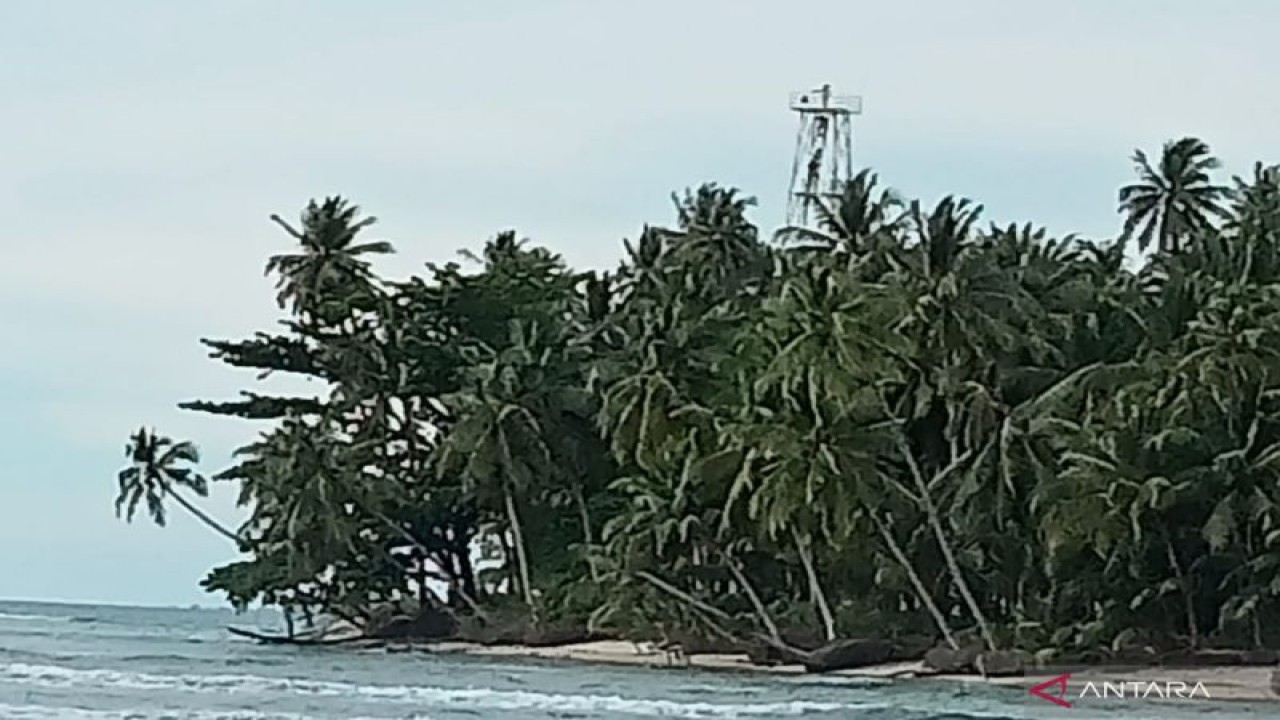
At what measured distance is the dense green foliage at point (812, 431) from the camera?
39.0m

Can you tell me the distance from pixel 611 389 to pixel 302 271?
13446 millimetres

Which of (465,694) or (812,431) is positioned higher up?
(812,431)

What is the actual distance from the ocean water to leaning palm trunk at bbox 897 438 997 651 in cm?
223

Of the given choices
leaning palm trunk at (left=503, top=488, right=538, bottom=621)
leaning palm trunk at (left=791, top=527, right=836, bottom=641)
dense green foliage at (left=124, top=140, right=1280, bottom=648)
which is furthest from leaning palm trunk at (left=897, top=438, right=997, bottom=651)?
leaning palm trunk at (left=503, top=488, right=538, bottom=621)

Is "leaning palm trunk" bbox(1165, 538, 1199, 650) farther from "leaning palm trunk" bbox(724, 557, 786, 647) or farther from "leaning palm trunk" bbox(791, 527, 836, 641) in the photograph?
"leaning palm trunk" bbox(724, 557, 786, 647)

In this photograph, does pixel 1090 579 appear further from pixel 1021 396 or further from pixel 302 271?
pixel 302 271

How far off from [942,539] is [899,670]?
9.65 ft

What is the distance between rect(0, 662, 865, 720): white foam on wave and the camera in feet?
106

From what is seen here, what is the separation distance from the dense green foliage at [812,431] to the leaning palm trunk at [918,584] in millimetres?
132

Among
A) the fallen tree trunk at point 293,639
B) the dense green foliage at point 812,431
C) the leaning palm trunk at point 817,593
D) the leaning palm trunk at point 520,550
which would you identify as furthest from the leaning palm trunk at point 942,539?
the fallen tree trunk at point 293,639

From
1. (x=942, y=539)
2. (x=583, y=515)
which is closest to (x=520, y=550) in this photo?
(x=583, y=515)

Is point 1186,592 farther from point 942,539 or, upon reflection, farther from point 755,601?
point 755,601

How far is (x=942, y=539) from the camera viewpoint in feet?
140

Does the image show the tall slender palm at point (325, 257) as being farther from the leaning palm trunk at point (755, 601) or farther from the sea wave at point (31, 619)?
the sea wave at point (31, 619)
